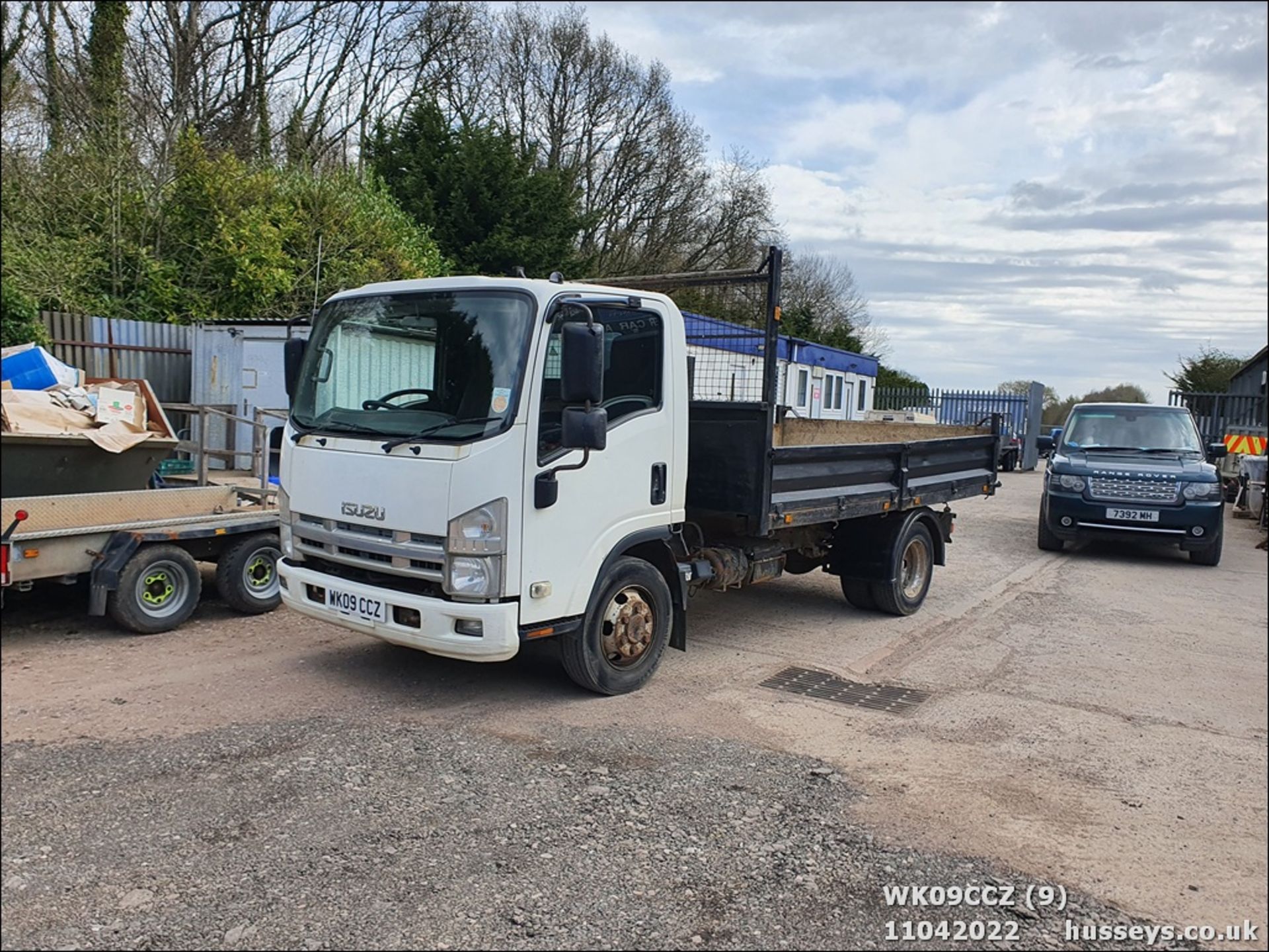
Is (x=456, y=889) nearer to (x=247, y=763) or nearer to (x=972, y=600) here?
(x=247, y=763)

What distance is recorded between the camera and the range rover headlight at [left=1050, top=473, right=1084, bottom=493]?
1087 cm

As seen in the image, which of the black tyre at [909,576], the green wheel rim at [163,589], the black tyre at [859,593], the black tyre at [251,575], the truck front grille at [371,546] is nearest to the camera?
the truck front grille at [371,546]

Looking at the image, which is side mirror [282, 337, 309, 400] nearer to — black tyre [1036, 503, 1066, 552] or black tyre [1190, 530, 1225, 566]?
black tyre [1036, 503, 1066, 552]

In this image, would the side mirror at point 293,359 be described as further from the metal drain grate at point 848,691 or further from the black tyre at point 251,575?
the metal drain grate at point 848,691

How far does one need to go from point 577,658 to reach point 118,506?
348 cm

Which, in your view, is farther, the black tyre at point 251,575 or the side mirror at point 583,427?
the black tyre at point 251,575

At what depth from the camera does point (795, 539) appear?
297 inches

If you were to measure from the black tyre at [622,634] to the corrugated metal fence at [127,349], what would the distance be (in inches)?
420

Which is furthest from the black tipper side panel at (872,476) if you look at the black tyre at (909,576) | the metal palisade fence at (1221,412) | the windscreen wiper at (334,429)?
the metal palisade fence at (1221,412)

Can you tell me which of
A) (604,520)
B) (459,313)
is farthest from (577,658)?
(459,313)

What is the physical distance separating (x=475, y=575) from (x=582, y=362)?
1191mm

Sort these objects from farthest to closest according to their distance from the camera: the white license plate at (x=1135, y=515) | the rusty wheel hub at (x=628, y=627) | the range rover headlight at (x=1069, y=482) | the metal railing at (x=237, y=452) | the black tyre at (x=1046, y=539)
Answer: the black tyre at (x=1046, y=539) < the range rover headlight at (x=1069, y=482) < the white license plate at (x=1135, y=515) < the metal railing at (x=237, y=452) < the rusty wheel hub at (x=628, y=627)

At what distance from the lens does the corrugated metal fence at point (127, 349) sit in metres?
13.2

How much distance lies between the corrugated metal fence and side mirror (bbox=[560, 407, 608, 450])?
1088 centimetres
